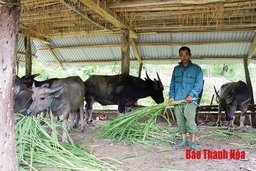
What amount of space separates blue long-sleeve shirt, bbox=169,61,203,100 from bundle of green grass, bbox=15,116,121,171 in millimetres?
2084

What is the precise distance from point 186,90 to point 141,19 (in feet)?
10.6

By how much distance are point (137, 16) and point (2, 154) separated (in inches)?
208

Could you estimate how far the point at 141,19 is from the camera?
7.46 meters

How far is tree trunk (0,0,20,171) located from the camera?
9.78ft

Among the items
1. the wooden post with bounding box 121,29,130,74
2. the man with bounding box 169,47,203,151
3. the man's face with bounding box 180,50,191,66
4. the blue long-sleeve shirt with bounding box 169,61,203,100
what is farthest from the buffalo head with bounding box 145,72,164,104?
the man's face with bounding box 180,50,191,66

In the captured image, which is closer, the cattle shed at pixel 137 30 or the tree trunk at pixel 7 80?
the tree trunk at pixel 7 80

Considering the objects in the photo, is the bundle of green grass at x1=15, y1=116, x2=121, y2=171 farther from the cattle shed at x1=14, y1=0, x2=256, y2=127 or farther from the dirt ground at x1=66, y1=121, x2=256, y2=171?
the cattle shed at x1=14, y1=0, x2=256, y2=127

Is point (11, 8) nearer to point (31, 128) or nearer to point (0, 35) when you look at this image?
point (0, 35)

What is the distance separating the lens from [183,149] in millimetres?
5047

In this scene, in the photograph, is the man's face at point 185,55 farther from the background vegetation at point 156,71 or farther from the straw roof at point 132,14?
the background vegetation at point 156,71

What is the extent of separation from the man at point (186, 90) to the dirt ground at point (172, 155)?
0.44 metres

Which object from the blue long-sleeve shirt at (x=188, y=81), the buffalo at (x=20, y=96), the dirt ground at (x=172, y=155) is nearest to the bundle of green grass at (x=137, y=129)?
the dirt ground at (x=172, y=155)

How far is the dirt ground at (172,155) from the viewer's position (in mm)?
3937

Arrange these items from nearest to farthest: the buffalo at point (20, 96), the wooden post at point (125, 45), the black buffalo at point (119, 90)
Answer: the buffalo at point (20, 96), the wooden post at point (125, 45), the black buffalo at point (119, 90)
